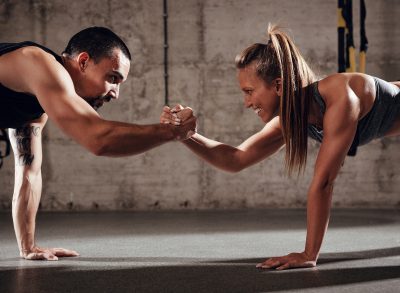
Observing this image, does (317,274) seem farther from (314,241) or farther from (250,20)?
(250,20)

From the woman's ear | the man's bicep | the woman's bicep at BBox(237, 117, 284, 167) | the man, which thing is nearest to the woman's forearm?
the woman's bicep at BBox(237, 117, 284, 167)

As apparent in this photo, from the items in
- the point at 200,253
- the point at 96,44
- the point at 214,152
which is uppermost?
the point at 96,44

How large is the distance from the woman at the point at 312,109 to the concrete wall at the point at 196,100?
109 inches

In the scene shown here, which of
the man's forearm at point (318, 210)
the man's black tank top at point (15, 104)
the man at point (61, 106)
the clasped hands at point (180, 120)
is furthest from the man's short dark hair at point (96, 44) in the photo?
the man's forearm at point (318, 210)

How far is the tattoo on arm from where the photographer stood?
8.96 feet

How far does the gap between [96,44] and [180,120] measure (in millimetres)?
558

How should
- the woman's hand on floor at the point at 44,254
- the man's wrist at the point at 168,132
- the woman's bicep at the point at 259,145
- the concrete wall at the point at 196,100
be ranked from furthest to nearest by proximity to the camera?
the concrete wall at the point at 196,100, the woman's bicep at the point at 259,145, the woman's hand on floor at the point at 44,254, the man's wrist at the point at 168,132

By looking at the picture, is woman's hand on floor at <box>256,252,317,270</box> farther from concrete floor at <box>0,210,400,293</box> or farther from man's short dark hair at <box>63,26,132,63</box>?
man's short dark hair at <box>63,26,132,63</box>

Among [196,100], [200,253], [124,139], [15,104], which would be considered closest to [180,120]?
[124,139]

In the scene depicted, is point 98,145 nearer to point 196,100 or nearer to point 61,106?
point 61,106

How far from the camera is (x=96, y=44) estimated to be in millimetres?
2545

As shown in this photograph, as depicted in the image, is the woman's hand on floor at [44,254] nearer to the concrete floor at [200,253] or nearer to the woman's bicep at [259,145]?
the concrete floor at [200,253]

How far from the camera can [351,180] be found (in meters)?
5.22

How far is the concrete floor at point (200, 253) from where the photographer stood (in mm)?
2107
